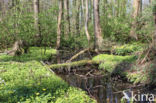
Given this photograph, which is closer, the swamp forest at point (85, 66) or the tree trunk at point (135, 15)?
the swamp forest at point (85, 66)

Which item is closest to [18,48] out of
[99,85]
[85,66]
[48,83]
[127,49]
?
[85,66]

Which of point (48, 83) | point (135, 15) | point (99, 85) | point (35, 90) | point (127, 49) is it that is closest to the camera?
point (35, 90)

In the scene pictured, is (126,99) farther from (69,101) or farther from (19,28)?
(19,28)

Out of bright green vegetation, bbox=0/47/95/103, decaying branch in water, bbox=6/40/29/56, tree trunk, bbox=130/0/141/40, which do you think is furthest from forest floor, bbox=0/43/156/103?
tree trunk, bbox=130/0/141/40

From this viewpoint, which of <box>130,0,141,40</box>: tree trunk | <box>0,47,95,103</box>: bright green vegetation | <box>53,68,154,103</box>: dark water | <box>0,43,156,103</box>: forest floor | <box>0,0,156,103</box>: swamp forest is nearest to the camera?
<box>0,47,95,103</box>: bright green vegetation

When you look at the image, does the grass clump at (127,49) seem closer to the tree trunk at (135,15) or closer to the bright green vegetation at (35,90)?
the tree trunk at (135,15)

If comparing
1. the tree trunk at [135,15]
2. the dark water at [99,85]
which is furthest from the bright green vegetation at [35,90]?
the tree trunk at [135,15]

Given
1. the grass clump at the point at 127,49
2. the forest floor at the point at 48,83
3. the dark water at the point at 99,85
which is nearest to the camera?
the forest floor at the point at 48,83

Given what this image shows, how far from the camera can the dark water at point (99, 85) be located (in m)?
5.85

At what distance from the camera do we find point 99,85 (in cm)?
683

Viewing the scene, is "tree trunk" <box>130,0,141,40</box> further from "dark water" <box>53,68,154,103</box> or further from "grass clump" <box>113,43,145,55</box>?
"dark water" <box>53,68,154,103</box>

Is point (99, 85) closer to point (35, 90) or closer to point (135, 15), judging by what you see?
point (35, 90)

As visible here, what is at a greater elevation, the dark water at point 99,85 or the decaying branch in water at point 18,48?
the decaying branch in water at point 18,48

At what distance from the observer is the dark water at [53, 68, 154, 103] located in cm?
585
